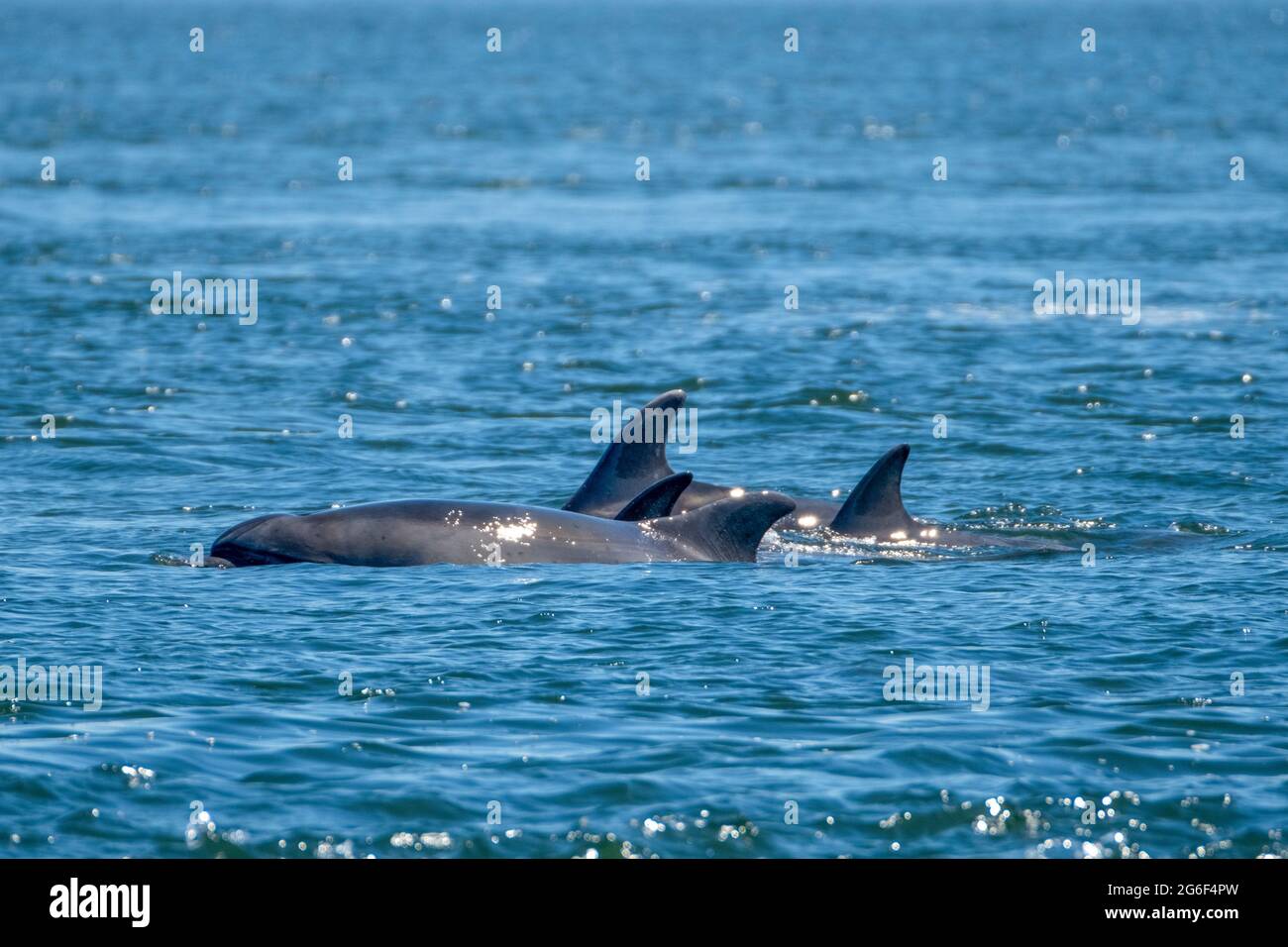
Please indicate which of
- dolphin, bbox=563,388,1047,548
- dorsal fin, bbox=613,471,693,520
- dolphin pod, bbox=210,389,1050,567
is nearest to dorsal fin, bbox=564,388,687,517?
dolphin, bbox=563,388,1047,548

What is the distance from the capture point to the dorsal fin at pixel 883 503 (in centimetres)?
1856

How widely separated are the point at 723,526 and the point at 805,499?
2.30 meters

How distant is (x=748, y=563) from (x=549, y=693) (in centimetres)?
427

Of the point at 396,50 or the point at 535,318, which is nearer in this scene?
the point at 535,318

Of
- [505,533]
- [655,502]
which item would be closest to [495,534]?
[505,533]

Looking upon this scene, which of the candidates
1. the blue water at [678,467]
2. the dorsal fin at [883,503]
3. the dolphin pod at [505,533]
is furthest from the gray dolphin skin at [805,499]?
the dolphin pod at [505,533]

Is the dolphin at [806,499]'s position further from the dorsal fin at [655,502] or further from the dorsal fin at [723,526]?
the dorsal fin at [655,502]

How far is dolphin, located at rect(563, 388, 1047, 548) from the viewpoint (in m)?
18.6

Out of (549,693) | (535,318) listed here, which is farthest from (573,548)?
(535,318)

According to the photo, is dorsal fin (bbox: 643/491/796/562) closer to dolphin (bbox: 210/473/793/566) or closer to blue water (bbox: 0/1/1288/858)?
dolphin (bbox: 210/473/793/566)

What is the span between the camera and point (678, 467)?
22406 millimetres
